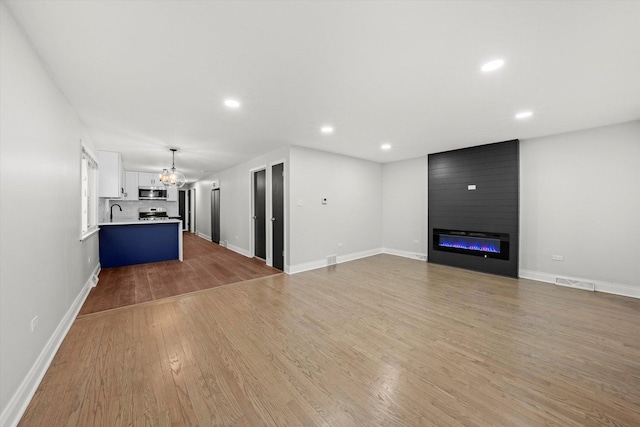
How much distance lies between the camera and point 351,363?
2.08 metres

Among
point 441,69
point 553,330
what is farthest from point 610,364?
point 441,69

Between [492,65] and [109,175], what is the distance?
7.06m

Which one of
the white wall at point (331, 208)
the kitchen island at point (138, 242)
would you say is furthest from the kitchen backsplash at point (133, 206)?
the white wall at point (331, 208)

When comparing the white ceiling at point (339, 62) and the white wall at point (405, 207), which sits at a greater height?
the white ceiling at point (339, 62)

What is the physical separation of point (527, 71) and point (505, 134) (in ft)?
7.69

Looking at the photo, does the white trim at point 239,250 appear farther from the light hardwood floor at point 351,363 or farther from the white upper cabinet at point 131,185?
the white upper cabinet at point 131,185

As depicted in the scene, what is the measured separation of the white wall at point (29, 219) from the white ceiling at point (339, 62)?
0.31m

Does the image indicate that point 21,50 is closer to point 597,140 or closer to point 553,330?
point 553,330

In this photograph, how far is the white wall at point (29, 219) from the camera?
1484 millimetres

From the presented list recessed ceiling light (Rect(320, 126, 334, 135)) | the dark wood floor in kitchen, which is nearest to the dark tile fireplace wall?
recessed ceiling light (Rect(320, 126, 334, 135))

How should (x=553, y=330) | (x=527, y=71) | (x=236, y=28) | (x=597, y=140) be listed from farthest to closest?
(x=597, y=140) → (x=553, y=330) → (x=527, y=71) → (x=236, y=28)

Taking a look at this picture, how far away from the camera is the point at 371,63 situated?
2.09 meters

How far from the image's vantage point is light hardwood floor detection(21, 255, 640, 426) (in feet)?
5.16

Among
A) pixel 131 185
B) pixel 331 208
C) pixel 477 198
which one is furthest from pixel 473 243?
pixel 131 185
